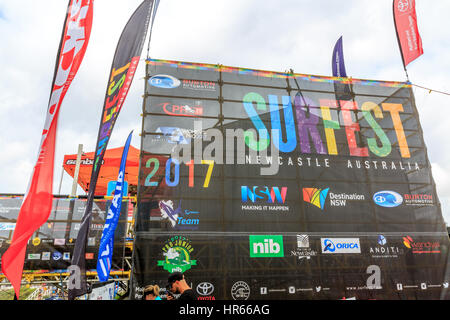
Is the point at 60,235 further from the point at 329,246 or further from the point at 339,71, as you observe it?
the point at 339,71

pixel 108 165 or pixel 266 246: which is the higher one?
pixel 108 165

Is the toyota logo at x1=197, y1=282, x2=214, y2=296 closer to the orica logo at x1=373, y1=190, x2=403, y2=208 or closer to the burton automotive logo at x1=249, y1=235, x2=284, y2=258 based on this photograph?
the burton automotive logo at x1=249, y1=235, x2=284, y2=258

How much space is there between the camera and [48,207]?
136 inches

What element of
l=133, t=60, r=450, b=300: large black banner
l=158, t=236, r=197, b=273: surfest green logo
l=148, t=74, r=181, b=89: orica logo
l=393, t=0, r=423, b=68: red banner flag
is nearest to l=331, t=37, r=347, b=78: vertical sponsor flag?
l=133, t=60, r=450, b=300: large black banner

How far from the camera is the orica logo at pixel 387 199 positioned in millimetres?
8062

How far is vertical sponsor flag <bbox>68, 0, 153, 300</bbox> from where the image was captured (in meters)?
4.05

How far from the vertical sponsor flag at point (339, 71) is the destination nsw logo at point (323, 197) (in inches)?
120

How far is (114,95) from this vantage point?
5.15 metres

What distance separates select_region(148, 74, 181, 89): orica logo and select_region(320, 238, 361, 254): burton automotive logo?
225 inches

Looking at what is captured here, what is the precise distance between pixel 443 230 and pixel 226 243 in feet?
20.0

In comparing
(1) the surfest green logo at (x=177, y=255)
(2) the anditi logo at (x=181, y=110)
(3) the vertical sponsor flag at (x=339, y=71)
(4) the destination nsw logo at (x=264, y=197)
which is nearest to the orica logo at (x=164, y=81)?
(2) the anditi logo at (x=181, y=110)

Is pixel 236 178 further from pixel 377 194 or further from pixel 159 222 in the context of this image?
pixel 377 194

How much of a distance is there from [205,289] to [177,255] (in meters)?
0.99

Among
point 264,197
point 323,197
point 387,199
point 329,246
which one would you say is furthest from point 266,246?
point 387,199
